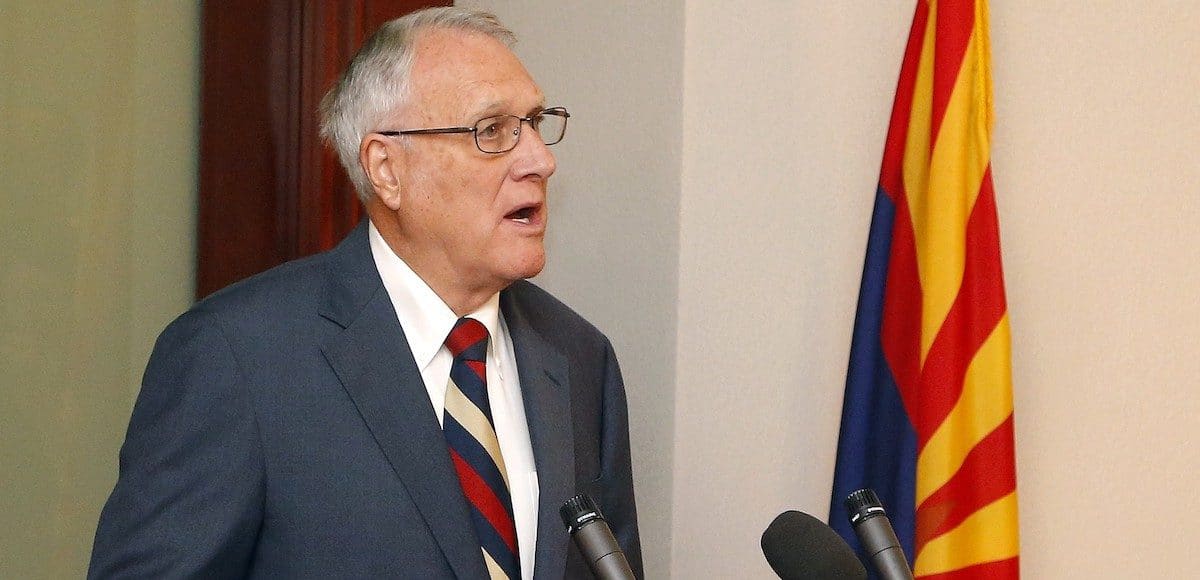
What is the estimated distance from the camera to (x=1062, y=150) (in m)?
2.77

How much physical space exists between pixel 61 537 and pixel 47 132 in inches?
29.4

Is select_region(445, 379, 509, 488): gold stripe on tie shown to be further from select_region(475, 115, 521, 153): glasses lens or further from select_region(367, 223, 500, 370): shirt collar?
select_region(475, 115, 521, 153): glasses lens

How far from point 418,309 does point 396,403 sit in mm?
184

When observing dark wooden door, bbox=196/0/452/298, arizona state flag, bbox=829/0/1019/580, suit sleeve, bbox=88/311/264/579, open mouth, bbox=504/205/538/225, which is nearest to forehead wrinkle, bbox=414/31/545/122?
open mouth, bbox=504/205/538/225

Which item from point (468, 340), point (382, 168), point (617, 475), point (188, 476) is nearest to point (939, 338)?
point (617, 475)

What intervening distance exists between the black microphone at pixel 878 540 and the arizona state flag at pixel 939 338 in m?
1.20

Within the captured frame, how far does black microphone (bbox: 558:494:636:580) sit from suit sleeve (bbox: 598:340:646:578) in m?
0.75

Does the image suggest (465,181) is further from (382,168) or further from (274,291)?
(274,291)

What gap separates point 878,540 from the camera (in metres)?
1.33

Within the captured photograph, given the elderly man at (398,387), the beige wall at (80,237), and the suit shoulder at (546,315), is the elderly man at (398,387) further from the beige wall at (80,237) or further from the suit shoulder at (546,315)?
the beige wall at (80,237)

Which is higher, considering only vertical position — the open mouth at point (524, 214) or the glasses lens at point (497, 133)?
the glasses lens at point (497, 133)

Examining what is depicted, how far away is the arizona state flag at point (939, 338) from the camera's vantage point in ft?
8.22

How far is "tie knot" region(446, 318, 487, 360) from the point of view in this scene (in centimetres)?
188

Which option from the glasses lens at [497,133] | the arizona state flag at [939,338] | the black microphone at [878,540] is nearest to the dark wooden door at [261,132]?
the glasses lens at [497,133]
